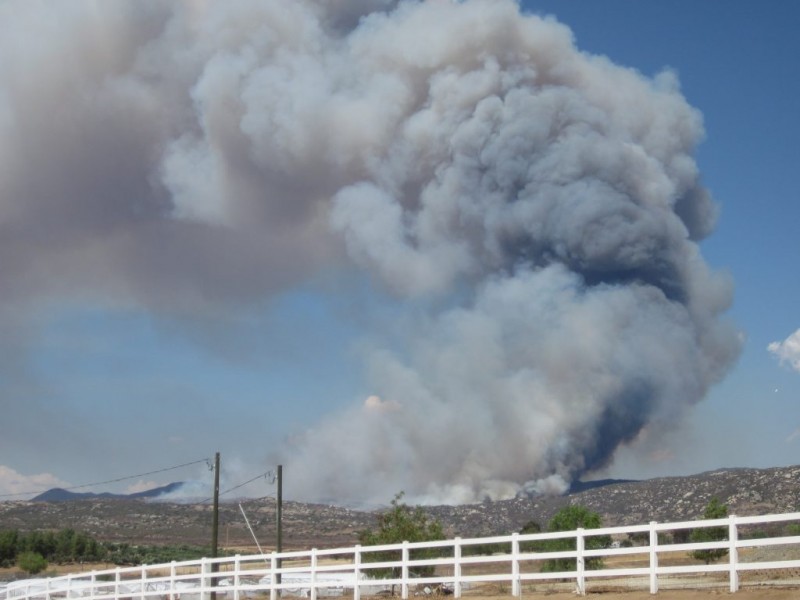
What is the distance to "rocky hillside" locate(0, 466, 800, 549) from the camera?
117500mm

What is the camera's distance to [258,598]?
28.8 meters

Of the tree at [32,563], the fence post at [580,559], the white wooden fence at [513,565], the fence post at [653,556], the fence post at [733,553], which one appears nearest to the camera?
the fence post at [733,553]

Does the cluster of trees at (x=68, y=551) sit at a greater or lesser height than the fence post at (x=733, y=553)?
lesser

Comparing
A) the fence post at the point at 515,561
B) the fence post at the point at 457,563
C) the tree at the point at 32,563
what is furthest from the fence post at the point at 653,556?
the tree at the point at 32,563

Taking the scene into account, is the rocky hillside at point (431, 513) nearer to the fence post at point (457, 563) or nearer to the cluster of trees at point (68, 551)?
the cluster of trees at point (68, 551)

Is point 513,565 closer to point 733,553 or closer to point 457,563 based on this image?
point 457,563

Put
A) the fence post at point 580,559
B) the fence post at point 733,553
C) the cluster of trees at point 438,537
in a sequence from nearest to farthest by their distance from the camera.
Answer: the fence post at point 733,553, the fence post at point 580,559, the cluster of trees at point 438,537

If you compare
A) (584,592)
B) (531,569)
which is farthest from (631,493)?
(584,592)

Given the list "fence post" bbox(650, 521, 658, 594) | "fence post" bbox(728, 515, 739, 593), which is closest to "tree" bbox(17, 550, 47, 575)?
"fence post" bbox(650, 521, 658, 594)

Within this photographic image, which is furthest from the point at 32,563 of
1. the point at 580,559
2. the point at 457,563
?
the point at 580,559

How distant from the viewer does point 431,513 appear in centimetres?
14912

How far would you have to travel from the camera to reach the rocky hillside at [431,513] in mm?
117500

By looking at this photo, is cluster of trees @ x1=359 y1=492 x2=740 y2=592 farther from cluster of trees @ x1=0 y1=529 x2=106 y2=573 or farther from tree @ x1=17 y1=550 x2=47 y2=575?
cluster of trees @ x1=0 y1=529 x2=106 y2=573

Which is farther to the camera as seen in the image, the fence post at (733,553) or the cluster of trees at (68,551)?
the cluster of trees at (68,551)
